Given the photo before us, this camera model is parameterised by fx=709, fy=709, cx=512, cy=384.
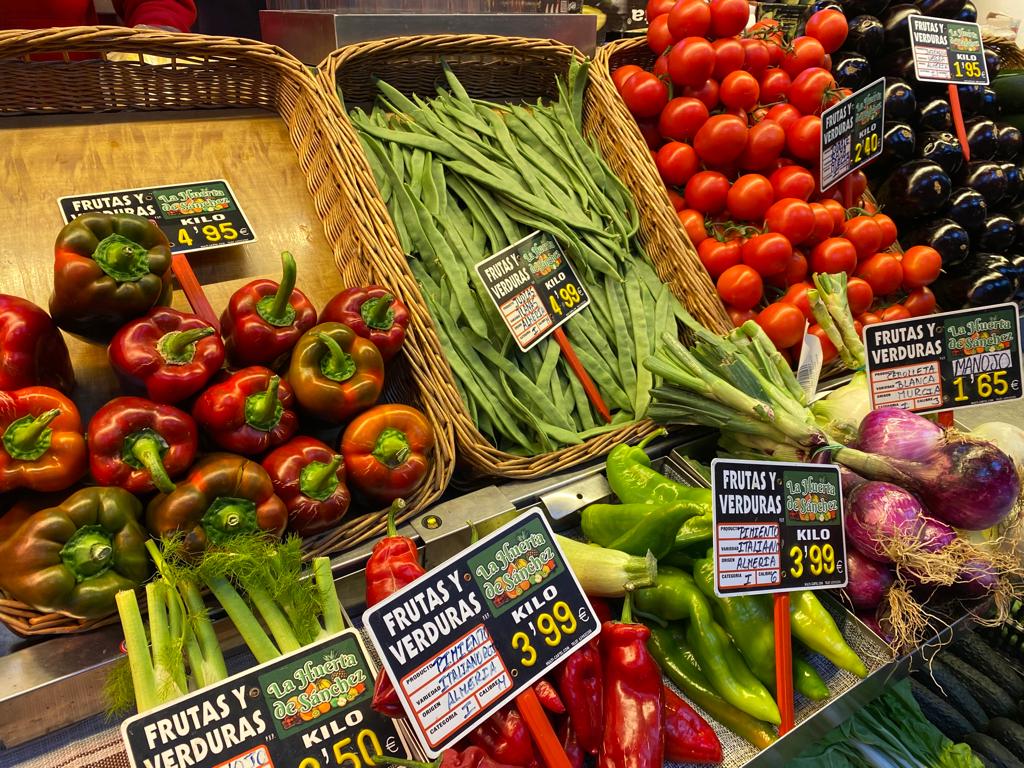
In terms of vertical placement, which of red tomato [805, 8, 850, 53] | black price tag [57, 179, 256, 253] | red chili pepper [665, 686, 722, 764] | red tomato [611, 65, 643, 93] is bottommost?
red chili pepper [665, 686, 722, 764]

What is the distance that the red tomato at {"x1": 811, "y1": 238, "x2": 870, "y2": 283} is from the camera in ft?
7.06

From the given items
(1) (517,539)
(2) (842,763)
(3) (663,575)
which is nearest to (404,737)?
(1) (517,539)

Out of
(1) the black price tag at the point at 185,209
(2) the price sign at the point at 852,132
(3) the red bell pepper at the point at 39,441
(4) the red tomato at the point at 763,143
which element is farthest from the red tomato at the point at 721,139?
(3) the red bell pepper at the point at 39,441

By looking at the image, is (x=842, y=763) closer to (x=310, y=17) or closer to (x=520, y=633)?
(x=520, y=633)

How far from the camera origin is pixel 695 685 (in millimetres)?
A: 1290

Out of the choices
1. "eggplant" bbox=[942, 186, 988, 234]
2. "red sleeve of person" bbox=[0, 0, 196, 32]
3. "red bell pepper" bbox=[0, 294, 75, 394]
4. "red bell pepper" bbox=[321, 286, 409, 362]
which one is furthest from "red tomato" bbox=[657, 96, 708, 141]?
"red sleeve of person" bbox=[0, 0, 196, 32]

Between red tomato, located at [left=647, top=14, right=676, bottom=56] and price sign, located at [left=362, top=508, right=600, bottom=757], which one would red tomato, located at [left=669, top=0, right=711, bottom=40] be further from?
price sign, located at [left=362, top=508, right=600, bottom=757]

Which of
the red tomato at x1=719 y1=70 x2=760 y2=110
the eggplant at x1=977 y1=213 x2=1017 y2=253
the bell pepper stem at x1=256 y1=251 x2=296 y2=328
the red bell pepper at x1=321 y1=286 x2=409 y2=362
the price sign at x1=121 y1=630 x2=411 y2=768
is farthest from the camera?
the eggplant at x1=977 y1=213 x2=1017 y2=253

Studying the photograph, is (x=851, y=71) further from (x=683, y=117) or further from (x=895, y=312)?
(x=895, y=312)

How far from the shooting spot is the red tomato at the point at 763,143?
2.20m

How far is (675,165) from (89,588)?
6.38 feet

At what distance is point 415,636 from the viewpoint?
3.23ft

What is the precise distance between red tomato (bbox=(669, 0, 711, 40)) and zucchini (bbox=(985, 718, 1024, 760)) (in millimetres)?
2161

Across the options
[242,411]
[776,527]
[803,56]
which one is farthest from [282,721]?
[803,56]
